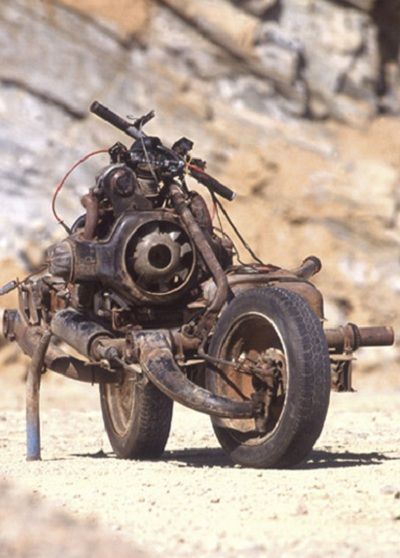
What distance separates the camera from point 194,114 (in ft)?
65.2

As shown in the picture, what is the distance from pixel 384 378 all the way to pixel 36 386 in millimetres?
10016

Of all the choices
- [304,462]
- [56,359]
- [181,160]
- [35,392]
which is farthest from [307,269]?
[35,392]

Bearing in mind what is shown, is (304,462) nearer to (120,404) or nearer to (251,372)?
(251,372)

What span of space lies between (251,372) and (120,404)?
1.82 meters

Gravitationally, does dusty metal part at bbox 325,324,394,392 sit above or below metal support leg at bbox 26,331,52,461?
above

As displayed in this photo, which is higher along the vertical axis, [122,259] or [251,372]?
[122,259]

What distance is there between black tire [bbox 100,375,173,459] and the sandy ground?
0.14 metres

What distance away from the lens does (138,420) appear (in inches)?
323

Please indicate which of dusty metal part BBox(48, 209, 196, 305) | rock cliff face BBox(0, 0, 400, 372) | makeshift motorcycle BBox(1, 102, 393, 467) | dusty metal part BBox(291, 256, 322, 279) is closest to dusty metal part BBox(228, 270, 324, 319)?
makeshift motorcycle BBox(1, 102, 393, 467)

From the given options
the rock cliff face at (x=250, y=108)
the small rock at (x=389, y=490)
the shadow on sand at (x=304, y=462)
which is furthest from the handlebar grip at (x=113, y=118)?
the rock cliff face at (x=250, y=108)

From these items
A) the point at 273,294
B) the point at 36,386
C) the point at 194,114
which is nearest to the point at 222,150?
the point at 194,114

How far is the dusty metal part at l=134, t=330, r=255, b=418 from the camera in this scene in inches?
273

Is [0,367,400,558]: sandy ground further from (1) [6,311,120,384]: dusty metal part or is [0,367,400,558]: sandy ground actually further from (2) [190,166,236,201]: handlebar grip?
(2) [190,166,236,201]: handlebar grip

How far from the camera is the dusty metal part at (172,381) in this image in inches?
273
